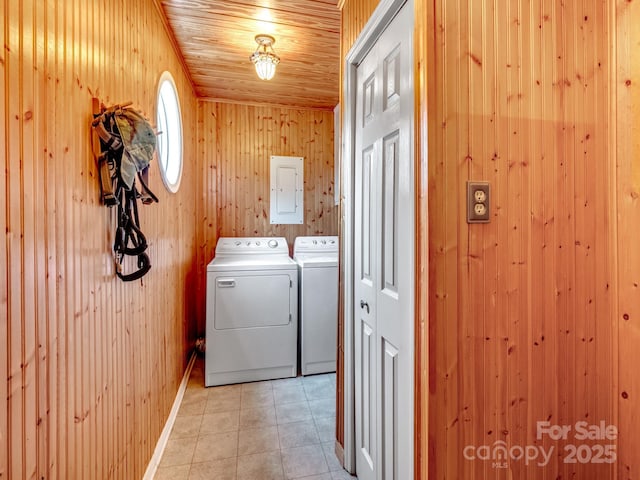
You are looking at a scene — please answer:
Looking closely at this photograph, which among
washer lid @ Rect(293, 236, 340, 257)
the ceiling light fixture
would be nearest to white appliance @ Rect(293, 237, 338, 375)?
washer lid @ Rect(293, 236, 340, 257)

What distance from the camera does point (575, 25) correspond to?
1027 mm

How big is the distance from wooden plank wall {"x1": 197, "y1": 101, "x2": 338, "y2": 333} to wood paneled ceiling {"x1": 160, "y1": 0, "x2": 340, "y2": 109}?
23 cm

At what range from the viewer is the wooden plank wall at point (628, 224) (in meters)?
0.99

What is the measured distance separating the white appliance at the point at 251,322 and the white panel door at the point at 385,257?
47.2 inches

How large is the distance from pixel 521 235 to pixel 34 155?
1.36 m

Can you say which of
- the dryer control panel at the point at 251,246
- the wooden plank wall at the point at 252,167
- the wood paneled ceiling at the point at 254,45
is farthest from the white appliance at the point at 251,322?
the wood paneled ceiling at the point at 254,45

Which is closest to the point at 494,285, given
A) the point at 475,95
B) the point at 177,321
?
the point at 475,95

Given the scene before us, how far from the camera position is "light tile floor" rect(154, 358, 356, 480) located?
1658 millimetres

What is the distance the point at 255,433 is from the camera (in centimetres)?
196

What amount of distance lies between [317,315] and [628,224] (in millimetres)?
2098

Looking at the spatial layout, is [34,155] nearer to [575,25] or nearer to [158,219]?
[158,219]

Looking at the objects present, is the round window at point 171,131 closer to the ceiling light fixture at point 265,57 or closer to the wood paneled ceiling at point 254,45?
the wood paneled ceiling at point 254,45

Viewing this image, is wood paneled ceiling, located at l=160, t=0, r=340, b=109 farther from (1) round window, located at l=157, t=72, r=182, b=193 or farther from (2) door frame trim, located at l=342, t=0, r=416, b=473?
(2) door frame trim, located at l=342, t=0, r=416, b=473

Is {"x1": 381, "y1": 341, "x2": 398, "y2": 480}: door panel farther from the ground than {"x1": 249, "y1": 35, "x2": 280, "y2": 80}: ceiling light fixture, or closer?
closer
